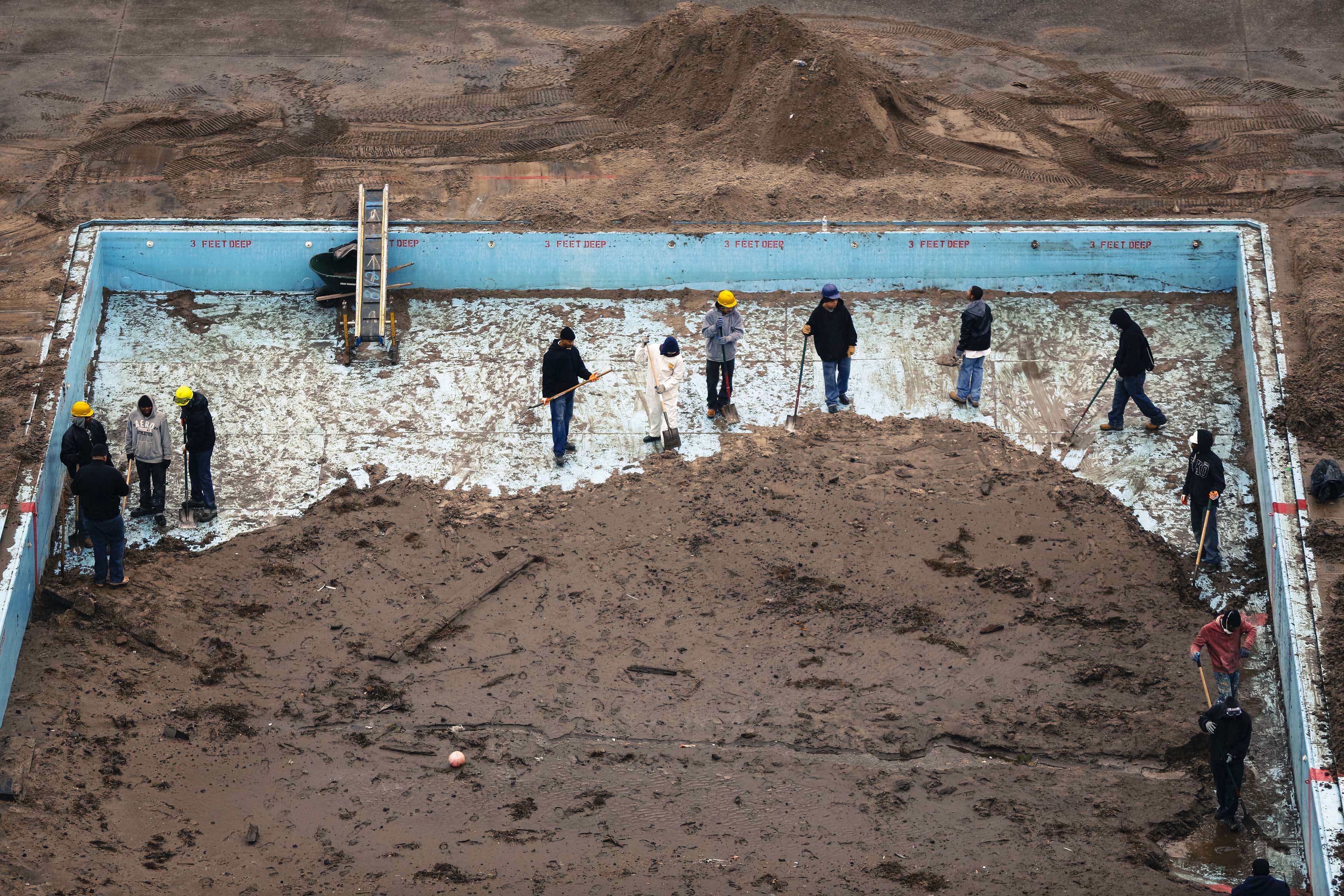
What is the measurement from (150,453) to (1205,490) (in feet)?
29.4

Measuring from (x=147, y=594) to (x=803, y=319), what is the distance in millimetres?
7047

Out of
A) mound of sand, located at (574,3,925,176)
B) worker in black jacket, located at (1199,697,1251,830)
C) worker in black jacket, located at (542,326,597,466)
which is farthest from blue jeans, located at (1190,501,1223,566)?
mound of sand, located at (574,3,925,176)

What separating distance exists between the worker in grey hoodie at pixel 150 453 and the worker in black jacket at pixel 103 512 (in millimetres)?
614

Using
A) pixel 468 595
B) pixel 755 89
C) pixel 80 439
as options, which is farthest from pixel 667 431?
pixel 755 89

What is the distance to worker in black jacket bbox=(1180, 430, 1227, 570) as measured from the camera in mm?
11797

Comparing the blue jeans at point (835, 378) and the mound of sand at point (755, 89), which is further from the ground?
the mound of sand at point (755, 89)

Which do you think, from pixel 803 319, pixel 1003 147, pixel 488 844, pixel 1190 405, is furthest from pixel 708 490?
pixel 1003 147

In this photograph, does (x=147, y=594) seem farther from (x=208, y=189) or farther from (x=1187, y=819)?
(x=1187, y=819)

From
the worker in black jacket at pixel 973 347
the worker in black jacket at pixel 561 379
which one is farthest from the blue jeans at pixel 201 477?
the worker in black jacket at pixel 973 347

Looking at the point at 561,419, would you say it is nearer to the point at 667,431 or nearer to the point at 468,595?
the point at 667,431

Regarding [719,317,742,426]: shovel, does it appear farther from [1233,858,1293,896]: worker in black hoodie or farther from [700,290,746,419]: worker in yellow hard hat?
[1233,858,1293,896]: worker in black hoodie

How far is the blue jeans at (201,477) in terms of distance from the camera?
12539 millimetres

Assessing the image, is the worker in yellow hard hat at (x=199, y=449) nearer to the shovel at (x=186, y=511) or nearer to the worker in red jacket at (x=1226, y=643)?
the shovel at (x=186, y=511)

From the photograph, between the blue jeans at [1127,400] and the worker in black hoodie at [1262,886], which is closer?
the worker in black hoodie at [1262,886]
